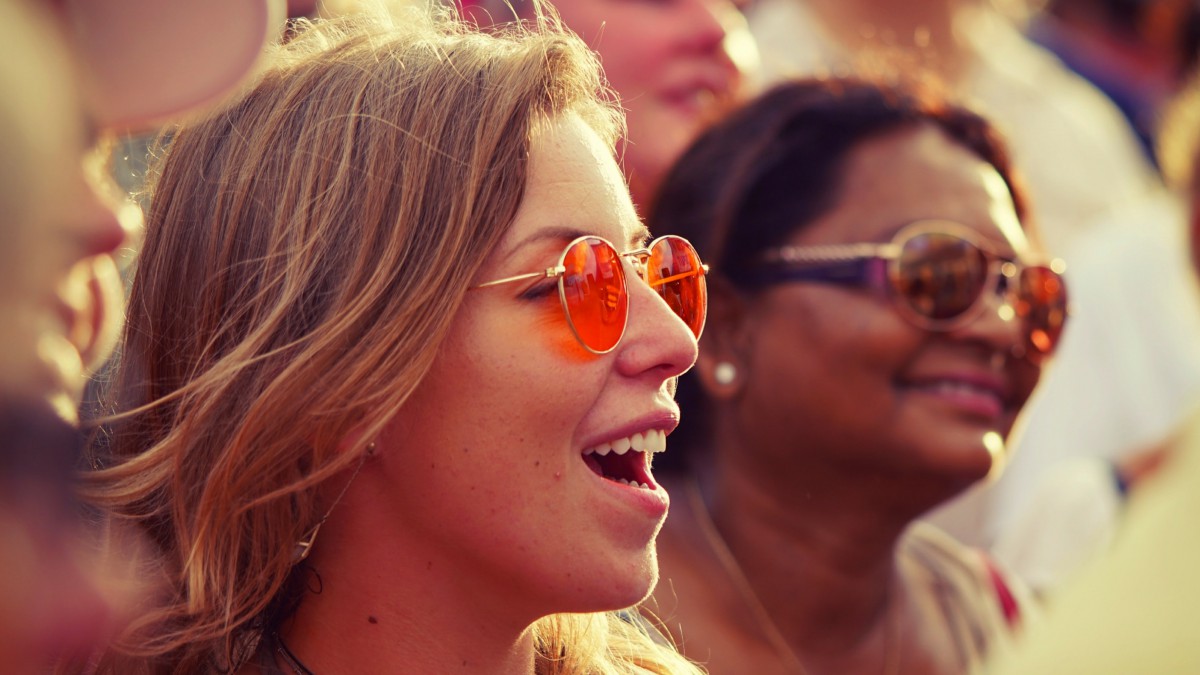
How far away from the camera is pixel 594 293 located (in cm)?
213

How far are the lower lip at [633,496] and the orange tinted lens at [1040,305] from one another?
1.57m

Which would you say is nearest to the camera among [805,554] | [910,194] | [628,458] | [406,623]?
[406,623]

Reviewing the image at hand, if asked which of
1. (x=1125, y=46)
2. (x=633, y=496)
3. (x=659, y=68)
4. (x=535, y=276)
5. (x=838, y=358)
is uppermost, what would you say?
(x=535, y=276)

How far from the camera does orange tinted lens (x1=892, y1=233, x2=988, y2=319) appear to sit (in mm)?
3285

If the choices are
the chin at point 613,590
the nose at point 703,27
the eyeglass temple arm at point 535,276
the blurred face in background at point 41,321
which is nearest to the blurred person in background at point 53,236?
the blurred face in background at point 41,321

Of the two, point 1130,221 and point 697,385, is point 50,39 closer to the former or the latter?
point 697,385

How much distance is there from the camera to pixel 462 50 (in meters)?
2.29

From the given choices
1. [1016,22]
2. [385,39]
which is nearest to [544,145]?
[385,39]

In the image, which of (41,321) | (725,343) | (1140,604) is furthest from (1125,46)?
(41,321)

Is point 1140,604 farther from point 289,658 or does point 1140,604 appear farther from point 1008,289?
point 1008,289

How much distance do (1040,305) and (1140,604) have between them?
2464mm

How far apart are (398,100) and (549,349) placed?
0.45 meters

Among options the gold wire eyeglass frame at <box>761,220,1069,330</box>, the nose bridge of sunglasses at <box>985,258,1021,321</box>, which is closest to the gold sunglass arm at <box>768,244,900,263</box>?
the gold wire eyeglass frame at <box>761,220,1069,330</box>

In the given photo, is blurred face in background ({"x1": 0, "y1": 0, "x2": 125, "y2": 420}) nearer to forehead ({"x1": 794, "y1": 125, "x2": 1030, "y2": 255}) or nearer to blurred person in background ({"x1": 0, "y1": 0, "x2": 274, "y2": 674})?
blurred person in background ({"x1": 0, "y1": 0, "x2": 274, "y2": 674})
